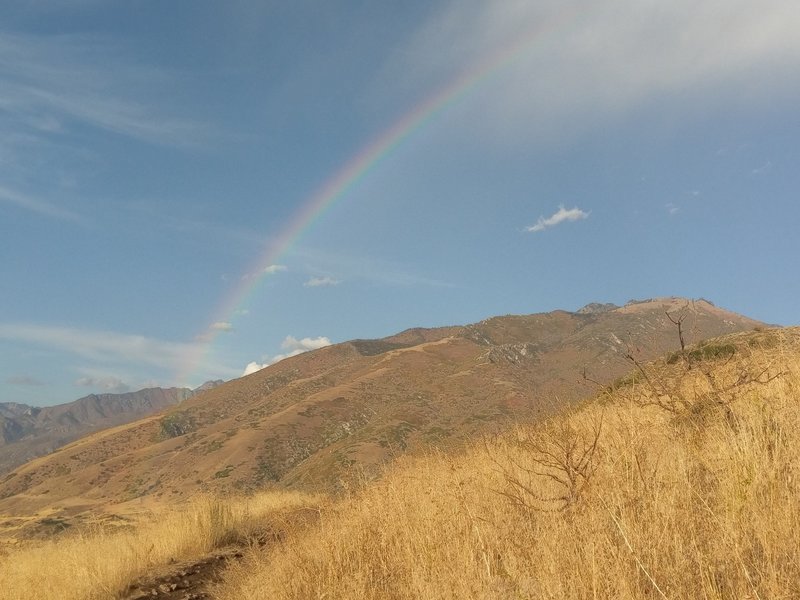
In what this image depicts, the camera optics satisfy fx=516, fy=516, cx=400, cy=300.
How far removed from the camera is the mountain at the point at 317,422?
38.5 m

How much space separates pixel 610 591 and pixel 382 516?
378 cm

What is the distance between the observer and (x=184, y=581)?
25.6 feet

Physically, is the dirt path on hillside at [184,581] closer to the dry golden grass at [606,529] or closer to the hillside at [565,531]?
the hillside at [565,531]

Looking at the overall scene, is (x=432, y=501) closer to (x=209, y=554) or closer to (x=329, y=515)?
Result: (x=329, y=515)

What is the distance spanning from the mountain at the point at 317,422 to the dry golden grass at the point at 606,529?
1.50 m

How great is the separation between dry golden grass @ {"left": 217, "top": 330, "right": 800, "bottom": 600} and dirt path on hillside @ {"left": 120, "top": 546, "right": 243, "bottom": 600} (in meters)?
0.74

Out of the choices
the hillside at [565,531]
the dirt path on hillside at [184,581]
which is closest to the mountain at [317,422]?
the hillside at [565,531]

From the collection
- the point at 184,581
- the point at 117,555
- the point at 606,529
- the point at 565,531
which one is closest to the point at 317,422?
the point at 117,555

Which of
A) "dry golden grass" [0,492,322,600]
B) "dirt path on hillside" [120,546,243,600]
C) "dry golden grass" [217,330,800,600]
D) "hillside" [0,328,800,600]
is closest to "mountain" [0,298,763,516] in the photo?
"hillside" [0,328,800,600]

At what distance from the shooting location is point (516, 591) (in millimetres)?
3020

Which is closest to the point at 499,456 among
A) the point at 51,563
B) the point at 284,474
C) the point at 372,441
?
the point at 51,563

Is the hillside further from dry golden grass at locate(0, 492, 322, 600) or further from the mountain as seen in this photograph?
the mountain

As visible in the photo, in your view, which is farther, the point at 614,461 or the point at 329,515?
the point at 329,515

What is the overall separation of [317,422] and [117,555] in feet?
163
